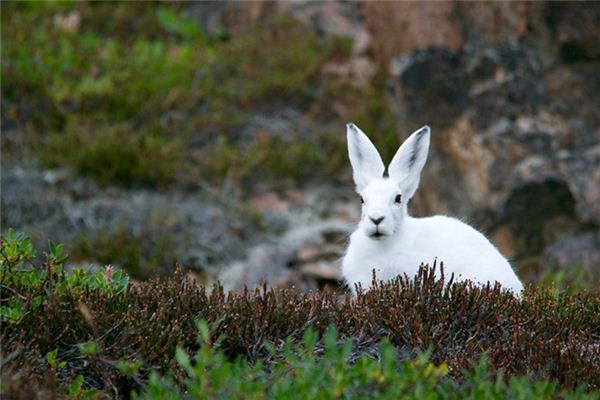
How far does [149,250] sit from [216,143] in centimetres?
209

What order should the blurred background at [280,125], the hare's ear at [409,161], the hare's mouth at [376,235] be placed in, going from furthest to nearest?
the blurred background at [280,125] < the hare's ear at [409,161] < the hare's mouth at [376,235]

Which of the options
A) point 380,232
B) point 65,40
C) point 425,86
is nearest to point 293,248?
point 425,86

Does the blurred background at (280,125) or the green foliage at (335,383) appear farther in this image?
the blurred background at (280,125)

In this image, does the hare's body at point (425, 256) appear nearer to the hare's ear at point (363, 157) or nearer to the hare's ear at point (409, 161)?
the hare's ear at point (409, 161)

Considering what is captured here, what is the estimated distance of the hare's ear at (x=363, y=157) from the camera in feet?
19.1

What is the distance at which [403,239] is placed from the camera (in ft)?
18.6

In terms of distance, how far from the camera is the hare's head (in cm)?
561

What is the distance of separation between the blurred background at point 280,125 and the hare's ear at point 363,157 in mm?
2612

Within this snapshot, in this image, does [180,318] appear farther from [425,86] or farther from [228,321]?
[425,86]

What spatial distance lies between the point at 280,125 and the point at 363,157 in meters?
6.20

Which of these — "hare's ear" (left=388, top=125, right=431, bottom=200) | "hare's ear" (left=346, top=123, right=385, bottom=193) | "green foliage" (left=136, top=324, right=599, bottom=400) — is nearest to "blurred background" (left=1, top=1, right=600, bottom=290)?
"hare's ear" (left=346, top=123, right=385, bottom=193)

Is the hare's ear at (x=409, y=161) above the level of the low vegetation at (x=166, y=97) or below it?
above

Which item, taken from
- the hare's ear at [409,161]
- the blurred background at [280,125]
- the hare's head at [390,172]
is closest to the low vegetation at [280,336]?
the hare's head at [390,172]

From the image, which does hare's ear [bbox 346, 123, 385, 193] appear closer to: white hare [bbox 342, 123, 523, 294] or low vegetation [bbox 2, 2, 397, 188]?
white hare [bbox 342, 123, 523, 294]
